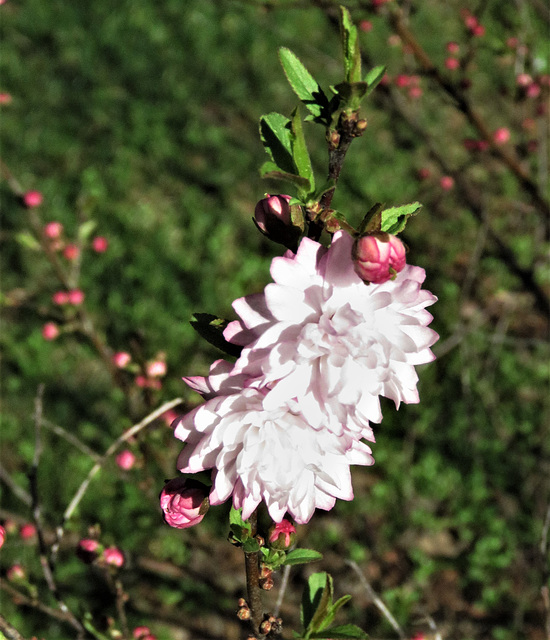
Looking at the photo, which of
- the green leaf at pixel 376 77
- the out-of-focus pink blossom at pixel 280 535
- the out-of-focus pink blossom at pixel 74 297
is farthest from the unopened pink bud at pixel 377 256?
the out-of-focus pink blossom at pixel 74 297

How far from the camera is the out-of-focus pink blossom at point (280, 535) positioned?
37.4 inches

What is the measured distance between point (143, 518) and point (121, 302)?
1032mm

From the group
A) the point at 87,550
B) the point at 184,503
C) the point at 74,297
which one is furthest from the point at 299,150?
the point at 74,297

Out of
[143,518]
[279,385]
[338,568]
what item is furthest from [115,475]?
[279,385]

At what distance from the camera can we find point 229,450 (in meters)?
0.90

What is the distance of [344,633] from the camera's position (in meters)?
1.01

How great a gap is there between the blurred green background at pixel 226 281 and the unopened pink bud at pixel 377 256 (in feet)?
3.47

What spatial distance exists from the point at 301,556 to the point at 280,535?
0.31ft

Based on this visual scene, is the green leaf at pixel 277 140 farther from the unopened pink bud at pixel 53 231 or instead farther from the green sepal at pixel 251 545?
the unopened pink bud at pixel 53 231

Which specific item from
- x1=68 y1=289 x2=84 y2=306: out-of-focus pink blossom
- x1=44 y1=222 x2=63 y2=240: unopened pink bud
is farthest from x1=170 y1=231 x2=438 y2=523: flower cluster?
x1=44 y1=222 x2=63 y2=240: unopened pink bud

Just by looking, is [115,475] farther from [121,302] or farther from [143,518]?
[121,302]

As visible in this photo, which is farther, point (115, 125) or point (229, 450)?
point (115, 125)

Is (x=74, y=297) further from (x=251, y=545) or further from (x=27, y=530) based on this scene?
(x=251, y=545)

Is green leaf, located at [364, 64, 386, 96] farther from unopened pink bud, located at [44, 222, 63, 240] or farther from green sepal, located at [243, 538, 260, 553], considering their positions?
unopened pink bud, located at [44, 222, 63, 240]
